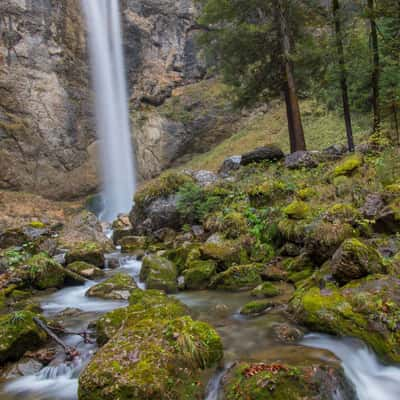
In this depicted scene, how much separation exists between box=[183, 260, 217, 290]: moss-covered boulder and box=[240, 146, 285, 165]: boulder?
6.73m

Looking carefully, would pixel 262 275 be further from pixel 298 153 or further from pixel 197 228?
pixel 298 153

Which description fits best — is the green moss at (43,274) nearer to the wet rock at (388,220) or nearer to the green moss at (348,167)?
the wet rock at (388,220)

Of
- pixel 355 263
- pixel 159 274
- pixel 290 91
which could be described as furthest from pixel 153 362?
pixel 290 91

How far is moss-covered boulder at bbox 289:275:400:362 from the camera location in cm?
394

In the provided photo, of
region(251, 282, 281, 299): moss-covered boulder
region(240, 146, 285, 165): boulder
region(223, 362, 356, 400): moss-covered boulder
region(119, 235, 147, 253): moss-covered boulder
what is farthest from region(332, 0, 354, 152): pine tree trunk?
region(223, 362, 356, 400): moss-covered boulder

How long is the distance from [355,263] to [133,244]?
8.62m

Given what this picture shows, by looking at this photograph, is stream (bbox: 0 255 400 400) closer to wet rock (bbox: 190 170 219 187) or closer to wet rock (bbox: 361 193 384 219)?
wet rock (bbox: 361 193 384 219)

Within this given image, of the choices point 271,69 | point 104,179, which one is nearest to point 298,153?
point 271,69

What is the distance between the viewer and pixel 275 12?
13125 millimetres

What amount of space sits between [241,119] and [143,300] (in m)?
24.2

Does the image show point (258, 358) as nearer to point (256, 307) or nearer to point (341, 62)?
point (256, 307)

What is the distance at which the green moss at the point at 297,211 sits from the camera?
7852 millimetres

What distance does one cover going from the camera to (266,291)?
6.18 metres

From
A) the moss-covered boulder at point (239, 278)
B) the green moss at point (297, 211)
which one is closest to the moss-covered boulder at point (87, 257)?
the moss-covered boulder at point (239, 278)
